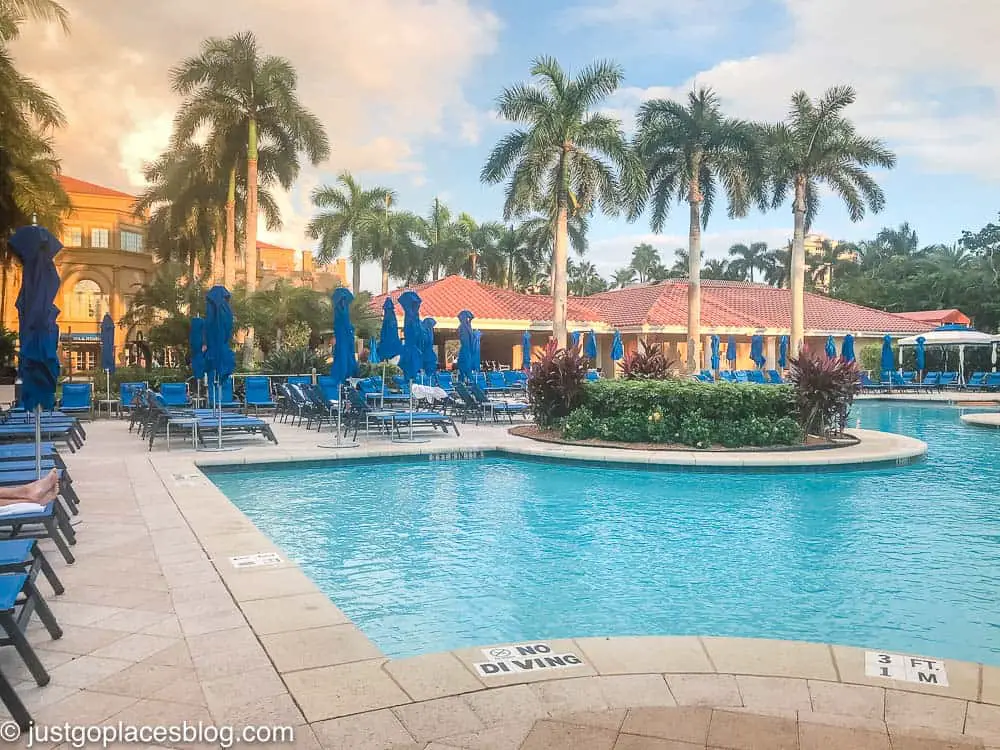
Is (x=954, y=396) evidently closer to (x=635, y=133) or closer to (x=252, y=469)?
(x=635, y=133)

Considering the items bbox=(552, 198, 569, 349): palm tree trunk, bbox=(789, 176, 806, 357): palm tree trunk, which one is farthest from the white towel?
bbox=(789, 176, 806, 357): palm tree trunk

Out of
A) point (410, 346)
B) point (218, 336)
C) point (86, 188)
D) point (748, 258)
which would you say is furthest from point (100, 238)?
point (748, 258)

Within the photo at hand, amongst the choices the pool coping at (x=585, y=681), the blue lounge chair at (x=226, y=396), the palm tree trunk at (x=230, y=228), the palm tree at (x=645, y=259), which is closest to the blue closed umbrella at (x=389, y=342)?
the blue lounge chair at (x=226, y=396)

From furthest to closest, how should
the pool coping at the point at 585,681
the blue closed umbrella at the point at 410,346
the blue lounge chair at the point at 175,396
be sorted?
the blue lounge chair at the point at 175,396
the blue closed umbrella at the point at 410,346
the pool coping at the point at 585,681

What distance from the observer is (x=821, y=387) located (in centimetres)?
1262

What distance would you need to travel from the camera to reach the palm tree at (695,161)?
27.2 metres

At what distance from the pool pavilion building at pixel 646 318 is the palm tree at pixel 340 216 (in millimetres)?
4054

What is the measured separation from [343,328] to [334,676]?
9.50 meters

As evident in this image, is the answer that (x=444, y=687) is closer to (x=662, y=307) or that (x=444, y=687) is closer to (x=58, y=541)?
(x=58, y=541)

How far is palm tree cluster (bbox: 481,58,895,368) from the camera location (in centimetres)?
2348

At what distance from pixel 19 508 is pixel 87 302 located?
145ft

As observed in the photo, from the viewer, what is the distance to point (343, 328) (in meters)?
12.5

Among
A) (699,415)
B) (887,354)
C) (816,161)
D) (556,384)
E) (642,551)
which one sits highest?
(816,161)

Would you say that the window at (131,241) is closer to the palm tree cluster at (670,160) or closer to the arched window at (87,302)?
the arched window at (87,302)
